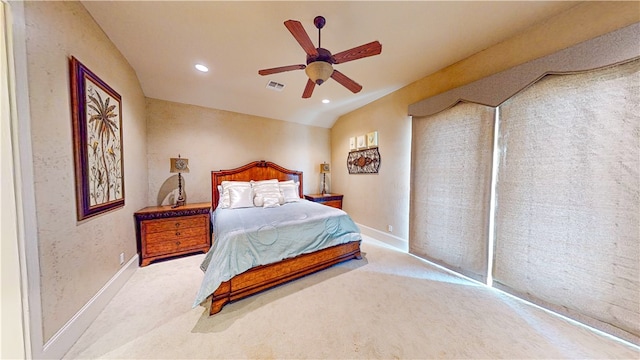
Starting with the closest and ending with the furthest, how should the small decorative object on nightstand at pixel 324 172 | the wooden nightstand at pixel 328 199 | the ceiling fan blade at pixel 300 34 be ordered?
the ceiling fan blade at pixel 300 34 → the wooden nightstand at pixel 328 199 → the small decorative object on nightstand at pixel 324 172

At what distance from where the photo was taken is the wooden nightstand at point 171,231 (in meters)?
2.60

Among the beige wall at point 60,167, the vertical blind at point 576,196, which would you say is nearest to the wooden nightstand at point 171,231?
the beige wall at point 60,167

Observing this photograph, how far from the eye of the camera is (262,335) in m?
1.53

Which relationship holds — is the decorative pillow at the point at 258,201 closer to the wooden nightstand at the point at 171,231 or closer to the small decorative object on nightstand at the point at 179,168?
the wooden nightstand at the point at 171,231

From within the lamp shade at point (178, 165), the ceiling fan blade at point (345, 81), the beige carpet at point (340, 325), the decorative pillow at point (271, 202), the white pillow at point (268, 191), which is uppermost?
the ceiling fan blade at point (345, 81)

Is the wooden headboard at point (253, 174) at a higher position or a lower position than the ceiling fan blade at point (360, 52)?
lower

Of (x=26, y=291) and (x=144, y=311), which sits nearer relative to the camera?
(x=26, y=291)

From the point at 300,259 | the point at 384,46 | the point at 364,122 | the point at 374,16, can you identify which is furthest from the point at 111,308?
the point at 364,122

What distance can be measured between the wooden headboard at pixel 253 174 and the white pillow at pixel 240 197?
1.98 feet

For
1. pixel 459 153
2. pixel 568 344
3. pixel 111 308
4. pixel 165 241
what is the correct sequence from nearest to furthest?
pixel 568 344 < pixel 111 308 < pixel 459 153 < pixel 165 241

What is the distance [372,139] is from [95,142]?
12.1 ft

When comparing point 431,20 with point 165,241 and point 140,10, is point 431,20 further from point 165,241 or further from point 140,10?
point 165,241

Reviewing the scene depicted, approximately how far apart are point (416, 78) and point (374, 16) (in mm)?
1473

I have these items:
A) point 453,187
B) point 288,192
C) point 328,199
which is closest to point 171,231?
point 288,192
